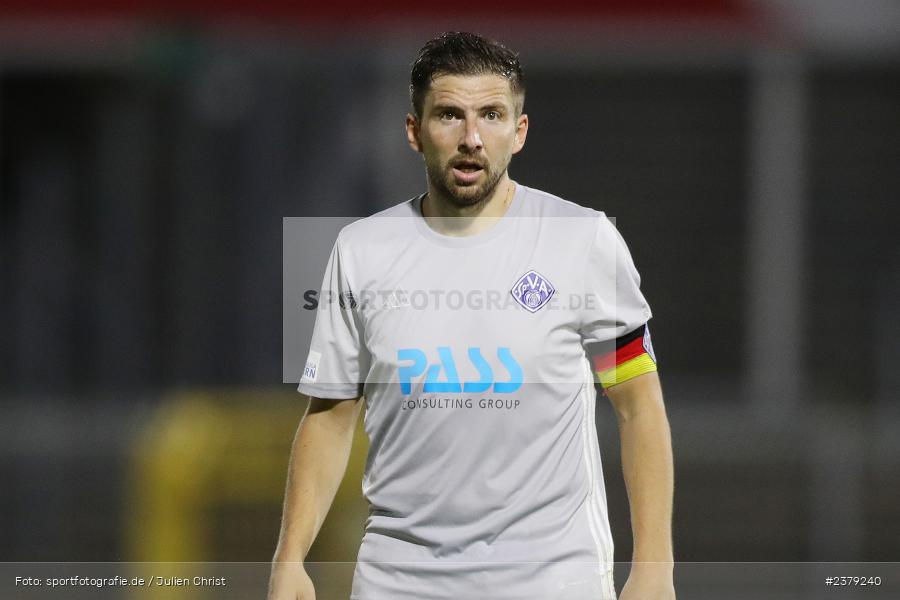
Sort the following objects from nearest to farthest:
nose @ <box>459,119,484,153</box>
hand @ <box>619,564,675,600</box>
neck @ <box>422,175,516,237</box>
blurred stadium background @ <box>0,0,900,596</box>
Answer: hand @ <box>619,564,675,600</box>, nose @ <box>459,119,484,153</box>, neck @ <box>422,175,516,237</box>, blurred stadium background @ <box>0,0,900,596</box>

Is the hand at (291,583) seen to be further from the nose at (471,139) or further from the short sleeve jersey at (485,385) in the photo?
the nose at (471,139)

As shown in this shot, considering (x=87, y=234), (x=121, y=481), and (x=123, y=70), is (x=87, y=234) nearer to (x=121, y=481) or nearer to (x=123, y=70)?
(x=123, y=70)

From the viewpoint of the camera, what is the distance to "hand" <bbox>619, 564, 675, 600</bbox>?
3324 millimetres

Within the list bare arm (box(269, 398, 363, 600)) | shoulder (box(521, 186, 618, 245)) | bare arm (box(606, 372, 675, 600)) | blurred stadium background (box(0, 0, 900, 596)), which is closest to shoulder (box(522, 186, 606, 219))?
shoulder (box(521, 186, 618, 245))

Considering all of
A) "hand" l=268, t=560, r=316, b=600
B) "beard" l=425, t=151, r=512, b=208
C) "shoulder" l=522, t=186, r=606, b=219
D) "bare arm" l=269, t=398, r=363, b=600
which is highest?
"beard" l=425, t=151, r=512, b=208

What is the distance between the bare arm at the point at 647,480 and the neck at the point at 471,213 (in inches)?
22.4

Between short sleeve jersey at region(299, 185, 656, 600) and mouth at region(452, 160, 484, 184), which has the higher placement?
mouth at region(452, 160, 484, 184)

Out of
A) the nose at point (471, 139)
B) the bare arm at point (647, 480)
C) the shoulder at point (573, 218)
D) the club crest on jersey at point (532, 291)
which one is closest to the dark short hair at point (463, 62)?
the nose at point (471, 139)

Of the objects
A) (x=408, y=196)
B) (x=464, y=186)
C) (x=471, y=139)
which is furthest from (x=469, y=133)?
(x=408, y=196)

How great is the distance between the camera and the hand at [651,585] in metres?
3.32

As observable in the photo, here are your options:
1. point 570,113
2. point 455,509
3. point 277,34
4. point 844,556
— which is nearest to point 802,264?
point 570,113

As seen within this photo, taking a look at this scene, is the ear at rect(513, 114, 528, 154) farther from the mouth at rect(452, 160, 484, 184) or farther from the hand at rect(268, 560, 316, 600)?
the hand at rect(268, 560, 316, 600)

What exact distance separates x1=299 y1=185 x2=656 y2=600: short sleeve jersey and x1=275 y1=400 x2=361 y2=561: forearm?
0.10 meters

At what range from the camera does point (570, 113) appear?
13.0 metres
